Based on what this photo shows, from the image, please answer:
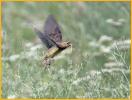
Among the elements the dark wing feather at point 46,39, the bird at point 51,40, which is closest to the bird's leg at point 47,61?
the bird at point 51,40

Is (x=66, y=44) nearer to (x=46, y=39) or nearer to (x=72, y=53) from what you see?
(x=46, y=39)

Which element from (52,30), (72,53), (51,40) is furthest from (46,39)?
(72,53)

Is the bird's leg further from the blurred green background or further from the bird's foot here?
the blurred green background

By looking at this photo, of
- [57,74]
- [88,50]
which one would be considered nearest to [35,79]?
[57,74]

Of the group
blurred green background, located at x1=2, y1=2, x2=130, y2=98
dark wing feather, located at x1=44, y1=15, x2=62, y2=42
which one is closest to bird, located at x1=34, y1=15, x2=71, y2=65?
dark wing feather, located at x1=44, y1=15, x2=62, y2=42

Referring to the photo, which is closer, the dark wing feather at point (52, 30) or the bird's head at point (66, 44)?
the bird's head at point (66, 44)

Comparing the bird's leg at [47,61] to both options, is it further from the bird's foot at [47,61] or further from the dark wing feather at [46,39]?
the dark wing feather at [46,39]
